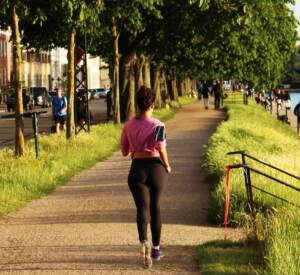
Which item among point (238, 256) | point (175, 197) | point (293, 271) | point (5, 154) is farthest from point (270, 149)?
point (293, 271)

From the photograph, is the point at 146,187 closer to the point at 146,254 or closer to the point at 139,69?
the point at 146,254

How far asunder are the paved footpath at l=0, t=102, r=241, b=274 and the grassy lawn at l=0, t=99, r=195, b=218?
0.86ft

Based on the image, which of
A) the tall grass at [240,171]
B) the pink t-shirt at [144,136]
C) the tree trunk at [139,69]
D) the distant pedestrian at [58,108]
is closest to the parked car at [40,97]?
the tree trunk at [139,69]

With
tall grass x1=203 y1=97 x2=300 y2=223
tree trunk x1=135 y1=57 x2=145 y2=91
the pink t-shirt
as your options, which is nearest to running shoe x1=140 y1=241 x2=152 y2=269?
the pink t-shirt

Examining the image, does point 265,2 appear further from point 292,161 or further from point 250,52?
point 292,161

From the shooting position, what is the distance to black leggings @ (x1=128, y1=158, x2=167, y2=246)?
8609 mm

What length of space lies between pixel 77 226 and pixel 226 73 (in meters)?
38.7

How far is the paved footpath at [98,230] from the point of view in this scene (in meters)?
8.56

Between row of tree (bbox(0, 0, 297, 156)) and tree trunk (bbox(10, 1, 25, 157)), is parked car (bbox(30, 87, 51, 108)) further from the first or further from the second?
tree trunk (bbox(10, 1, 25, 157))

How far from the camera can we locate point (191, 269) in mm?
8328

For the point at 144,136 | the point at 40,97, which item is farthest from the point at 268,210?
the point at 40,97

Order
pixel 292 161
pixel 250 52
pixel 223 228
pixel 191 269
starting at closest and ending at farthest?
pixel 191 269, pixel 223 228, pixel 292 161, pixel 250 52

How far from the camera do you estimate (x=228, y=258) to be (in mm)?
8672

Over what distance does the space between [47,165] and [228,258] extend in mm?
8653
